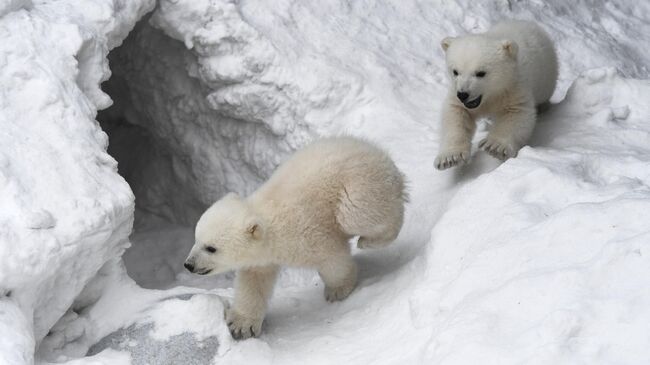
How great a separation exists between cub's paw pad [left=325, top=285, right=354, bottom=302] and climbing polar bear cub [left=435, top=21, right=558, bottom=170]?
3.10ft

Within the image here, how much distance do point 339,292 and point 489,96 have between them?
5.02 feet

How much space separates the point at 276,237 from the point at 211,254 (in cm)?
36

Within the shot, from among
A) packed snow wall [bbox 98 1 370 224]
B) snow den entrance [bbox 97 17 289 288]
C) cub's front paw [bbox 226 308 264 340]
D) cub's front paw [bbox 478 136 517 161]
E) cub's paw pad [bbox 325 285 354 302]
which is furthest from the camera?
snow den entrance [bbox 97 17 289 288]

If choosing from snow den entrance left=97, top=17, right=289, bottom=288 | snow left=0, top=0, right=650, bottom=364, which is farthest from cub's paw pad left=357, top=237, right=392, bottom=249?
snow den entrance left=97, top=17, right=289, bottom=288

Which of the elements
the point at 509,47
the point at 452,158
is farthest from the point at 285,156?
the point at 509,47

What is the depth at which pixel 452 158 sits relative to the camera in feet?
16.4

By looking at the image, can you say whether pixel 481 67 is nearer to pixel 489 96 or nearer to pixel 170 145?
pixel 489 96

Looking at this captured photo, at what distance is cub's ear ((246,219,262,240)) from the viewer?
443 cm

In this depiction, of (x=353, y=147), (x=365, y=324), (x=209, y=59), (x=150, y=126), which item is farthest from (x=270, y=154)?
(x=365, y=324)

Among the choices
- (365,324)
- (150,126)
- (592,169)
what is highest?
(592,169)

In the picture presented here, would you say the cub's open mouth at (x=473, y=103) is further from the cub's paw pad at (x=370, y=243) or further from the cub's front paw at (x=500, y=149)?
the cub's paw pad at (x=370, y=243)

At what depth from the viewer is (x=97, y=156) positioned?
4.53 metres

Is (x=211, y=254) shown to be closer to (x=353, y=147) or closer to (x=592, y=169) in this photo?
(x=353, y=147)

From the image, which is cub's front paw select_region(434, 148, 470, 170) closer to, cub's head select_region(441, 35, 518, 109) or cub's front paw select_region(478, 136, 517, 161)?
cub's front paw select_region(478, 136, 517, 161)
